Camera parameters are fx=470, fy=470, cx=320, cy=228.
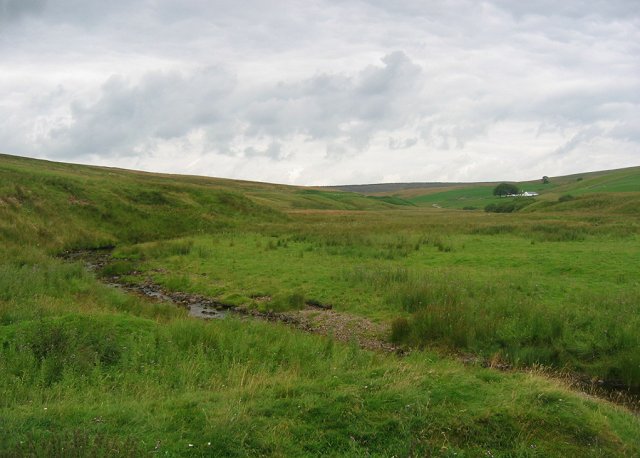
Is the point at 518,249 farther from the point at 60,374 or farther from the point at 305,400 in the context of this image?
the point at 60,374

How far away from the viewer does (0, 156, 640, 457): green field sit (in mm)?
6539

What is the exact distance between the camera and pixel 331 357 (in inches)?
424

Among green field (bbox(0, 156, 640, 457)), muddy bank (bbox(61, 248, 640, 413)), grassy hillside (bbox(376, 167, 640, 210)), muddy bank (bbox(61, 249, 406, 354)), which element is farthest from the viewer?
grassy hillside (bbox(376, 167, 640, 210))

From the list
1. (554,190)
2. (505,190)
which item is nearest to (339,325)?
(554,190)

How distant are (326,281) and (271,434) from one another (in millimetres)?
14125

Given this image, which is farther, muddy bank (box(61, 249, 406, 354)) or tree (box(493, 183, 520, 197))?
tree (box(493, 183, 520, 197))

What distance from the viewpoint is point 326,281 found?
20.6m

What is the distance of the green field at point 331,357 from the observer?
257 inches

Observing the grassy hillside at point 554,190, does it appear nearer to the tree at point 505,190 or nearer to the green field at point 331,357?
the tree at point 505,190

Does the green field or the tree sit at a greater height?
the tree

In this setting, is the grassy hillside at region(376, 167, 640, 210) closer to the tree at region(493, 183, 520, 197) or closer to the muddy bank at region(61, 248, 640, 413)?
the tree at region(493, 183, 520, 197)

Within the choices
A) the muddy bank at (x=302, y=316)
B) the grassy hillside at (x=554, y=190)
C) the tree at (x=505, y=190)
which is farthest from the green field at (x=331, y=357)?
the tree at (x=505, y=190)

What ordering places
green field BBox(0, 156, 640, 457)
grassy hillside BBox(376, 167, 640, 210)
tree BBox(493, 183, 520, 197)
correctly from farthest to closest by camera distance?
tree BBox(493, 183, 520, 197), grassy hillside BBox(376, 167, 640, 210), green field BBox(0, 156, 640, 457)

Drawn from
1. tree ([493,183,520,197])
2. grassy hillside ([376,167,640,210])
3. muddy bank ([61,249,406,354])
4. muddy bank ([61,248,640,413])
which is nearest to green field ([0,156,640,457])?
muddy bank ([61,248,640,413])
